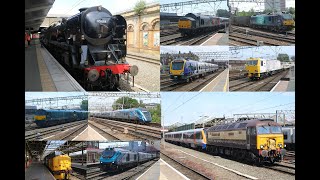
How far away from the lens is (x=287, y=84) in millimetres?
5441

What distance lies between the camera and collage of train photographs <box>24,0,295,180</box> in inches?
211

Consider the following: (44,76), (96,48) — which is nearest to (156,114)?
(96,48)

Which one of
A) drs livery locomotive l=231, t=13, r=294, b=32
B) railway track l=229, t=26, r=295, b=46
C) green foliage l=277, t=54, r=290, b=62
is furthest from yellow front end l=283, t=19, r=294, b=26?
green foliage l=277, t=54, r=290, b=62

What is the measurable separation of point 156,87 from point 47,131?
192 centimetres

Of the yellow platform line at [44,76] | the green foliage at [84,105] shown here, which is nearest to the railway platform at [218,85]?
the green foliage at [84,105]

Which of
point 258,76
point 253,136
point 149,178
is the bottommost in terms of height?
point 149,178

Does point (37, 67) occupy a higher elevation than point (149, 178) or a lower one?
higher

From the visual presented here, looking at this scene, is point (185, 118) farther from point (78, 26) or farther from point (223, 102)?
point (78, 26)

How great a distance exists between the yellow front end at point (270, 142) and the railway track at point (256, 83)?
0.79m

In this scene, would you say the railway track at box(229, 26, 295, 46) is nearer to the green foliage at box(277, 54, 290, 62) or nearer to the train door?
the green foliage at box(277, 54, 290, 62)

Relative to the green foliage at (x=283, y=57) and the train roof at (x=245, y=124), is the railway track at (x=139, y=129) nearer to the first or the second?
the train roof at (x=245, y=124)

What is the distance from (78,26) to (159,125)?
2.12 metres

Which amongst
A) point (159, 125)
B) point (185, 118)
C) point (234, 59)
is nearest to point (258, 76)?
point (234, 59)
